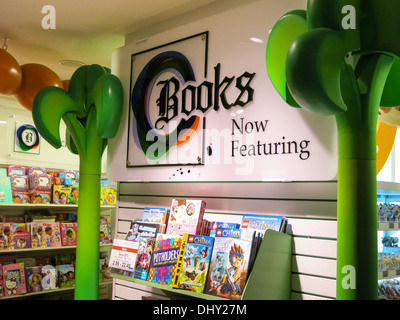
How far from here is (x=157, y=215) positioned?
2873mm

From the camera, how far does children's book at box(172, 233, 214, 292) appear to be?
227 centimetres

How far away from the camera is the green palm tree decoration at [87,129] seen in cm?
313

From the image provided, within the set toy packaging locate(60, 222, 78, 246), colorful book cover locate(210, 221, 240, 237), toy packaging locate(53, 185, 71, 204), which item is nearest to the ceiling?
colorful book cover locate(210, 221, 240, 237)

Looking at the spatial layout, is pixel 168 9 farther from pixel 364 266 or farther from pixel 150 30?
pixel 364 266

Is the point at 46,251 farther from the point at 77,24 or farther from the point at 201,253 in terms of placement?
the point at 201,253

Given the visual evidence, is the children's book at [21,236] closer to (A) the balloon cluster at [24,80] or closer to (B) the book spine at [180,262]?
(A) the balloon cluster at [24,80]

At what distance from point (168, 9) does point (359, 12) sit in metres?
1.89

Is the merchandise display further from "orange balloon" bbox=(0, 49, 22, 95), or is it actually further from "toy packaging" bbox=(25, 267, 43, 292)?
"toy packaging" bbox=(25, 267, 43, 292)

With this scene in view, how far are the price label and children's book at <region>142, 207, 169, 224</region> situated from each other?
239mm

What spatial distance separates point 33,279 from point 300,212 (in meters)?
4.00

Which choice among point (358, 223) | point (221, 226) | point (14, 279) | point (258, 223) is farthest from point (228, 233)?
point (14, 279)

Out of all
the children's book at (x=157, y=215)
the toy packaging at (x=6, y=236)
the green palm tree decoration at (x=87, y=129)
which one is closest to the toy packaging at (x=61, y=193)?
the toy packaging at (x=6, y=236)

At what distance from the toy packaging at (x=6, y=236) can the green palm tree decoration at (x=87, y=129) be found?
2154 millimetres
